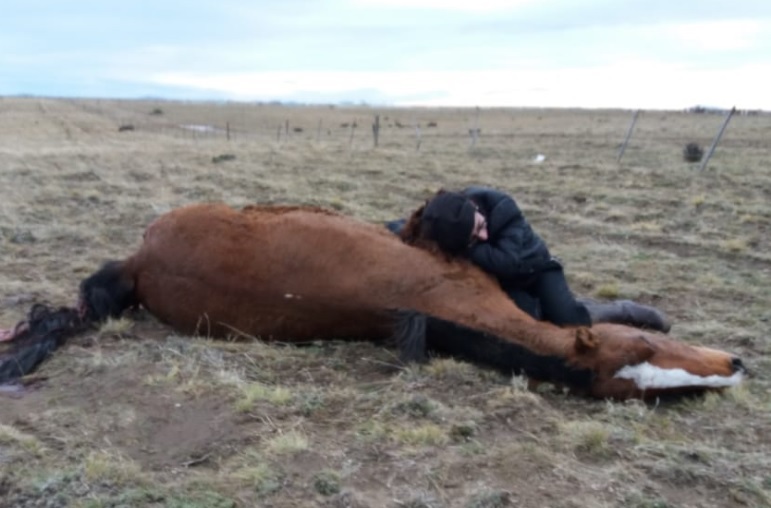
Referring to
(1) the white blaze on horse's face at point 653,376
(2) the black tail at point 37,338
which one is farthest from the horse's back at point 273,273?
(1) the white blaze on horse's face at point 653,376

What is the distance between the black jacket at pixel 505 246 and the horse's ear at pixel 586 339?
620mm

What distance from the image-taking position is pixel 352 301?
15.6 ft

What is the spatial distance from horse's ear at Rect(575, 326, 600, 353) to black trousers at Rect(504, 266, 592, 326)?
19.0 inches

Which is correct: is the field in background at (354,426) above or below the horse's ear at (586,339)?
below

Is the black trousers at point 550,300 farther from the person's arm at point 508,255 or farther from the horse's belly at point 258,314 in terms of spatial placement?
the horse's belly at point 258,314

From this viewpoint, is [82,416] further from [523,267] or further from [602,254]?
[602,254]

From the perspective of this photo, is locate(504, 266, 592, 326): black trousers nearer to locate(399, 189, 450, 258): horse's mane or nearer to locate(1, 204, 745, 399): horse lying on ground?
locate(1, 204, 745, 399): horse lying on ground

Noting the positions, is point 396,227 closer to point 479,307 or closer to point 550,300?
point 479,307

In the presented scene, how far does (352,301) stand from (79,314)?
1.84 metres

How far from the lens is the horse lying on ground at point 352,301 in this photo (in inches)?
167

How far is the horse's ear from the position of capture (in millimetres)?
4176

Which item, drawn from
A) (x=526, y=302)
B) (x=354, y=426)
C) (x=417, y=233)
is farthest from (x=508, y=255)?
(x=354, y=426)

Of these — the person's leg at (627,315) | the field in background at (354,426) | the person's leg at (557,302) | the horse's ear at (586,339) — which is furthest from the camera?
the person's leg at (627,315)

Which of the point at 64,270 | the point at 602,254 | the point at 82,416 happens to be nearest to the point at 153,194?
the point at 64,270
